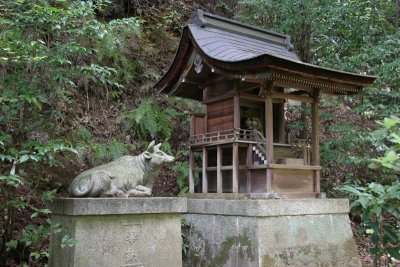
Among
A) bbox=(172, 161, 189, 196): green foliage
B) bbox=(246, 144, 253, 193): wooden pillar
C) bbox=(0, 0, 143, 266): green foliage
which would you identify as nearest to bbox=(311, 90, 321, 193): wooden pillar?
→ bbox=(246, 144, 253, 193): wooden pillar

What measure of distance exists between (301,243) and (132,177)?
3057 mm

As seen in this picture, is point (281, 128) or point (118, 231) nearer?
point (118, 231)

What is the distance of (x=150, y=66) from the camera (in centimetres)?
1170

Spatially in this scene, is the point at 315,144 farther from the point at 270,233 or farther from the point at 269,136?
the point at 270,233

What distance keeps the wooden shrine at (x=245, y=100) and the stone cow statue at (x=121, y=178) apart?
5.82ft

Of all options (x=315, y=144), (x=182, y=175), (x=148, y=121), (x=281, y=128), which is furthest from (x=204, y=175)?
(x=148, y=121)

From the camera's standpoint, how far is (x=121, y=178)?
567cm

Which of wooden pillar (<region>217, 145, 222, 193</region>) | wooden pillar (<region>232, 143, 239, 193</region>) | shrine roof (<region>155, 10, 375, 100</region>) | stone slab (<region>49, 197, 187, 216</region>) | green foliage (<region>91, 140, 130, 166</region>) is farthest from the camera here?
green foliage (<region>91, 140, 130, 166</region>)

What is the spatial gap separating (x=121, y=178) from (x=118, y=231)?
70cm

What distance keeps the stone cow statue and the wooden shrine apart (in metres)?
1.77

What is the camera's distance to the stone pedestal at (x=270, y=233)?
652 centimetres

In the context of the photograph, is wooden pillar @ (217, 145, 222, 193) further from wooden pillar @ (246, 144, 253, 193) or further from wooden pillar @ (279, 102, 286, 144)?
wooden pillar @ (279, 102, 286, 144)

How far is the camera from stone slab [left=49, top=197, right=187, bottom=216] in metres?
5.18

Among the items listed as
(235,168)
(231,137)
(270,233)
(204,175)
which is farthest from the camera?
(204,175)
